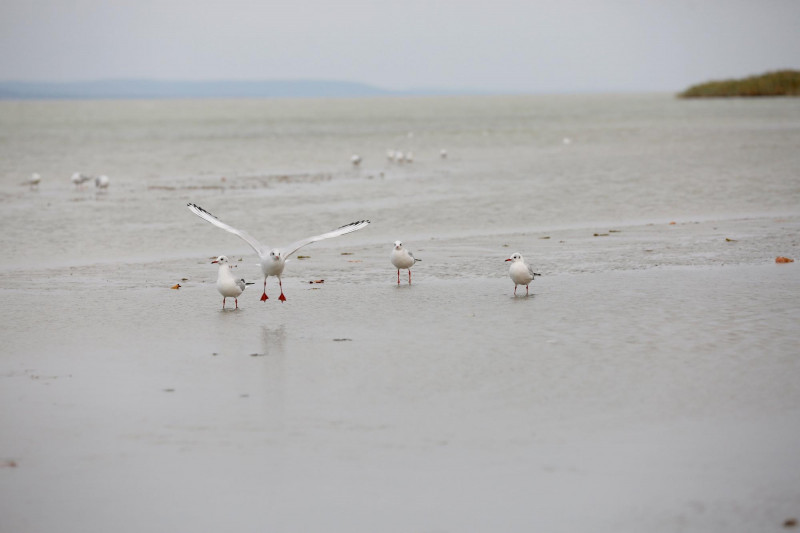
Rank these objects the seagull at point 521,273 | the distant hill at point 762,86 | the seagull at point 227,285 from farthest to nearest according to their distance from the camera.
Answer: the distant hill at point 762,86, the seagull at point 521,273, the seagull at point 227,285

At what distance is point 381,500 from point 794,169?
2630 cm

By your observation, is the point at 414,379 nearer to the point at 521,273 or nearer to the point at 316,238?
the point at 521,273

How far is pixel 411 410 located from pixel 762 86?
136474mm

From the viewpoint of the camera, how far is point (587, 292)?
12.3m

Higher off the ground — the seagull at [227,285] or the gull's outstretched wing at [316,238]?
the gull's outstretched wing at [316,238]

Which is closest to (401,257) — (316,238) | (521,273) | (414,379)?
(316,238)

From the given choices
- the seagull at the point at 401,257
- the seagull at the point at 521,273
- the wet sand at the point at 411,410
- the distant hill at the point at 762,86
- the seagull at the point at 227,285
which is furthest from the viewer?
the distant hill at the point at 762,86

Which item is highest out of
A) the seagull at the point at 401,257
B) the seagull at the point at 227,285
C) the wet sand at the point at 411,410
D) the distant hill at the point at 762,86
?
the distant hill at the point at 762,86

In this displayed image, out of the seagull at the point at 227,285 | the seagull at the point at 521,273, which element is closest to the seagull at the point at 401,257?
the seagull at the point at 521,273

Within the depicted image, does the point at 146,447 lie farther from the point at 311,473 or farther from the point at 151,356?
the point at 151,356

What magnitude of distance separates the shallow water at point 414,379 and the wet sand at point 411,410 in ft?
0.08

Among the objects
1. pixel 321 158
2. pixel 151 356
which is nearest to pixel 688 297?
pixel 151 356

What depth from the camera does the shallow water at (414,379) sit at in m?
6.27

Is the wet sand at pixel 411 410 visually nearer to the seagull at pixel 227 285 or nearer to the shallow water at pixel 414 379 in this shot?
the shallow water at pixel 414 379
